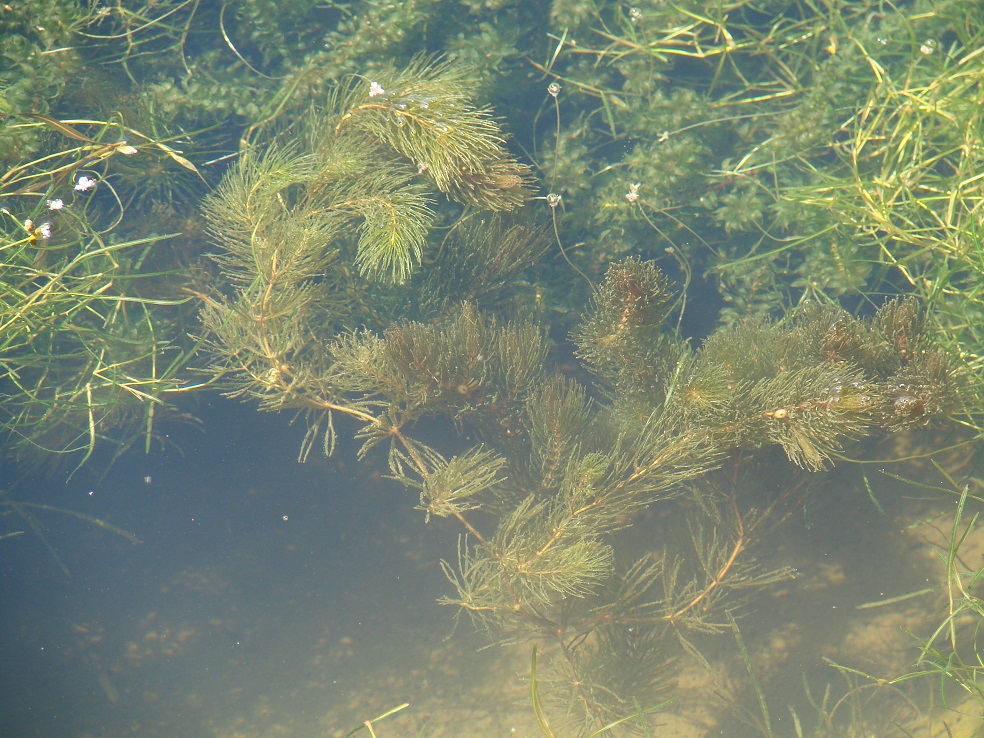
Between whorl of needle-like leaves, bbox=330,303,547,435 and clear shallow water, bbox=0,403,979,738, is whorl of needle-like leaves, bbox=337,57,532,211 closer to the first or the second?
whorl of needle-like leaves, bbox=330,303,547,435

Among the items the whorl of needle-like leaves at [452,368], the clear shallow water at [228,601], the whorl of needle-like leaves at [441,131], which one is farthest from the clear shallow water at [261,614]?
the whorl of needle-like leaves at [441,131]

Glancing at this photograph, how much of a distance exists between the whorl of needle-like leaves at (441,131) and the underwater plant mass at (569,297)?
1 cm

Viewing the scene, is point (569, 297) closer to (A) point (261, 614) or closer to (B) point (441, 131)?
(B) point (441, 131)

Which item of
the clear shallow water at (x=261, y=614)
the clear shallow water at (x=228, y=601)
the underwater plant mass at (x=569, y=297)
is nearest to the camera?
the underwater plant mass at (x=569, y=297)

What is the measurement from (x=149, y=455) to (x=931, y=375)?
3.78m

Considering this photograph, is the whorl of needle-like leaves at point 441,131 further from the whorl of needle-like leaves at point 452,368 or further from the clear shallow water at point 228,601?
the clear shallow water at point 228,601

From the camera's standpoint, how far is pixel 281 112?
3.38 m

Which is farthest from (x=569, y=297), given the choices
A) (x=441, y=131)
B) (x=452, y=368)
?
(x=441, y=131)

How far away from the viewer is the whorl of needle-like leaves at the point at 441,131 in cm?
268

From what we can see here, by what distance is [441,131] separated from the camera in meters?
2.67

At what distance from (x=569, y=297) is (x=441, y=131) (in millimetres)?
1179

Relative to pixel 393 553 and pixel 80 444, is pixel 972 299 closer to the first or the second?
pixel 393 553

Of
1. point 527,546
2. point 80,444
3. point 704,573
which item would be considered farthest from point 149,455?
point 704,573

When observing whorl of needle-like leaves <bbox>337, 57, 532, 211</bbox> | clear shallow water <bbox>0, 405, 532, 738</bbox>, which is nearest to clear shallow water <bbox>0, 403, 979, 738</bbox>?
clear shallow water <bbox>0, 405, 532, 738</bbox>
